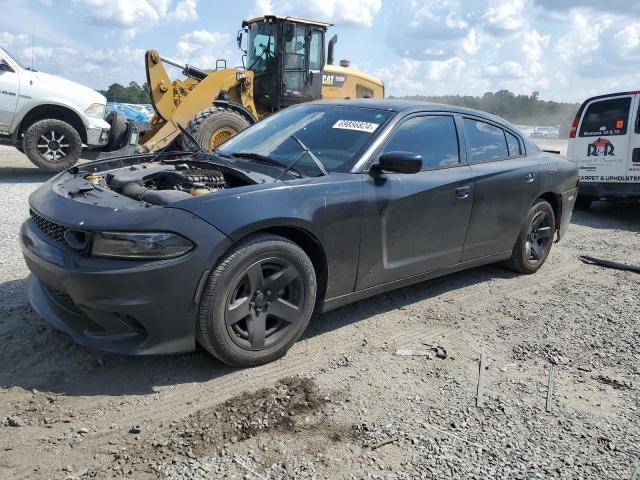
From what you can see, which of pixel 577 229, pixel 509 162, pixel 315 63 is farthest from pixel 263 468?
pixel 315 63

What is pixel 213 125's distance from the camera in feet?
31.9

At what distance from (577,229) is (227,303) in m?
6.37

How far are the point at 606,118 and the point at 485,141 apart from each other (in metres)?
5.18

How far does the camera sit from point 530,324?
432 cm

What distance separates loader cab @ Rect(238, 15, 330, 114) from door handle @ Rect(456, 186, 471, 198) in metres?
7.64

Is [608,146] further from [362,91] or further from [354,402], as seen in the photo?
[354,402]

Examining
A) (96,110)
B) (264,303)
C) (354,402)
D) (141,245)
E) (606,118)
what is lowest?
(354,402)

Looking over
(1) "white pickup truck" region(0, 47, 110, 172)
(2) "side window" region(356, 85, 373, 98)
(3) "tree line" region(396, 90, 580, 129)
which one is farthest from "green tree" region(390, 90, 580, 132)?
(1) "white pickup truck" region(0, 47, 110, 172)

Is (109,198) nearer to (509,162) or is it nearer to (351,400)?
(351,400)

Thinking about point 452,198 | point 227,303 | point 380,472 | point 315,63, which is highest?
point 315,63

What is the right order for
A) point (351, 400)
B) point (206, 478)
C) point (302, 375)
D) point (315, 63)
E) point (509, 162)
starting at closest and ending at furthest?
1. point (206, 478)
2. point (351, 400)
3. point (302, 375)
4. point (509, 162)
5. point (315, 63)

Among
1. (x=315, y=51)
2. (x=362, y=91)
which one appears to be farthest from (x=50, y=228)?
(x=362, y=91)

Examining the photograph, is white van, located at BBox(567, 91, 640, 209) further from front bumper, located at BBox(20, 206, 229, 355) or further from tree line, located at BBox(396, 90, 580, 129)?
tree line, located at BBox(396, 90, 580, 129)

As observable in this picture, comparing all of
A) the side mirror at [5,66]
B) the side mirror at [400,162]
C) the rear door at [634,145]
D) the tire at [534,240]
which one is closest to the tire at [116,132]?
the side mirror at [5,66]
